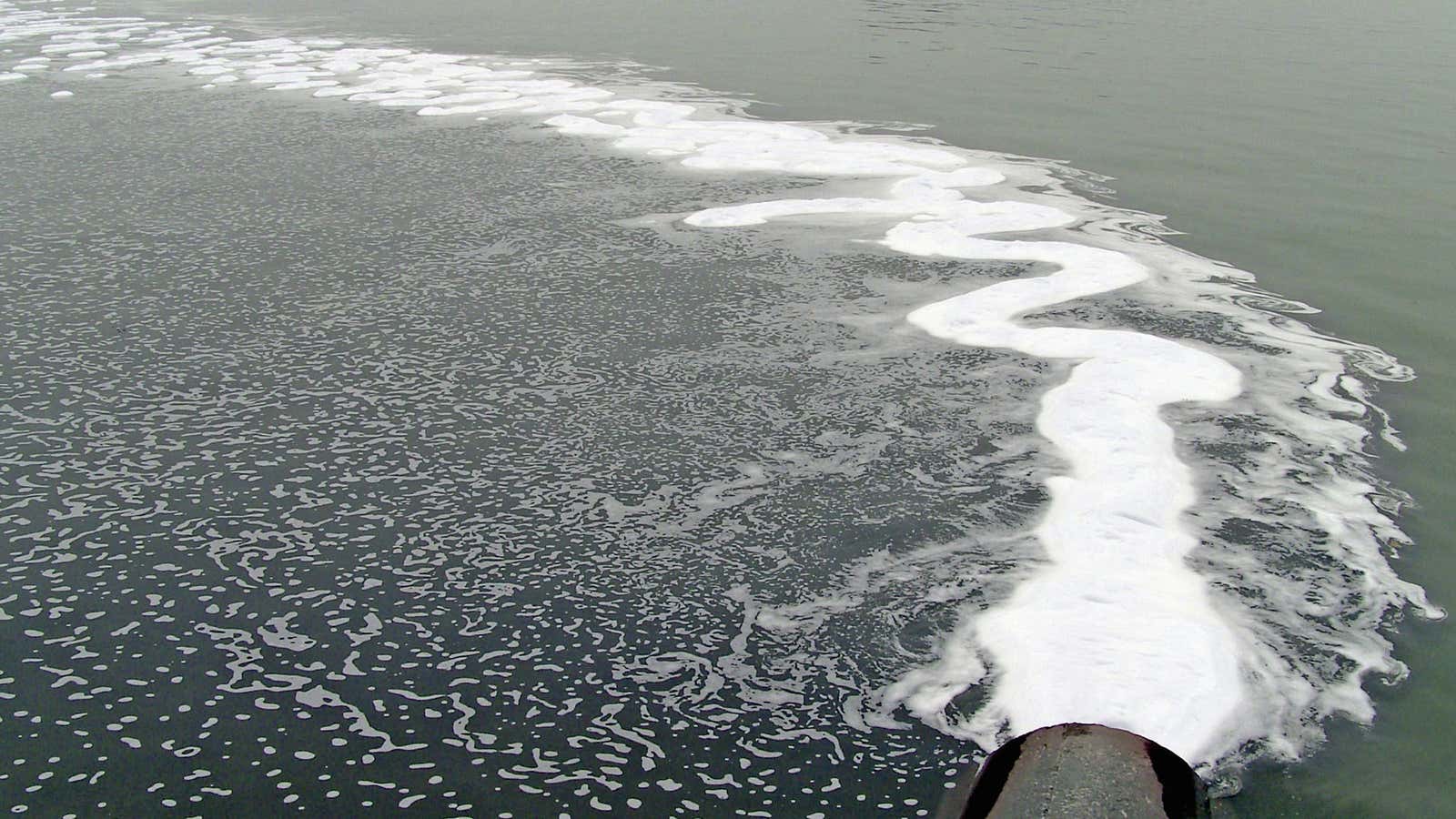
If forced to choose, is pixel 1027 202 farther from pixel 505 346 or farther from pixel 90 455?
pixel 90 455

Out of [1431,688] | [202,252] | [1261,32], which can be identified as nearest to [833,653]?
[1431,688]

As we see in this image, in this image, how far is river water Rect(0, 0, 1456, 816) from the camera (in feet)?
13.5

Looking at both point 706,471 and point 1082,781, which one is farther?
point 706,471

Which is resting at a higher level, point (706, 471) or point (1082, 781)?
point (1082, 781)

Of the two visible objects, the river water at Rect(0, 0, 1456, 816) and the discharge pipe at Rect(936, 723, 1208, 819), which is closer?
the discharge pipe at Rect(936, 723, 1208, 819)

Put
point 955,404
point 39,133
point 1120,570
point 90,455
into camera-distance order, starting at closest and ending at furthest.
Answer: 1. point 1120,570
2. point 90,455
3. point 955,404
4. point 39,133

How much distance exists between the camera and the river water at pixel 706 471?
413 centimetres

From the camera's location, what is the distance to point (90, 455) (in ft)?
20.2

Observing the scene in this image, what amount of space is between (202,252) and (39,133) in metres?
6.28

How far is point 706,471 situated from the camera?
19.5ft

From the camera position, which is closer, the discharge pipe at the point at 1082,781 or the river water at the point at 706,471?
the discharge pipe at the point at 1082,781

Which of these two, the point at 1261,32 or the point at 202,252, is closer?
the point at 202,252

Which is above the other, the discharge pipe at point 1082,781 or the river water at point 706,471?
the discharge pipe at point 1082,781

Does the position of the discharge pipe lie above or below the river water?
above
